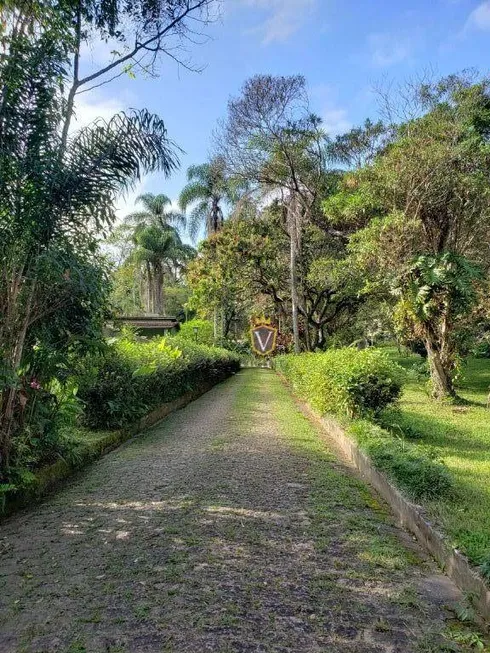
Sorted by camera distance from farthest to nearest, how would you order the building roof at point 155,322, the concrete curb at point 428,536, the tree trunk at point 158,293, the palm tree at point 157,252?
the tree trunk at point 158,293
the palm tree at point 157,252
the building roof at point 155,322
the concrete curb at point 428,536

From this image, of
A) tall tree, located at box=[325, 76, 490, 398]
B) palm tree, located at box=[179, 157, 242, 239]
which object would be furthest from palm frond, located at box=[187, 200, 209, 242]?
tall tree, located at box=[325, 76, 490, 398]

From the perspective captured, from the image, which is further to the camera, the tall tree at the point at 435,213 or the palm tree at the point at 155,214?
the palm tree at the point at 155,214

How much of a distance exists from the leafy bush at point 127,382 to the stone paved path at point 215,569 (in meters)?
1.88

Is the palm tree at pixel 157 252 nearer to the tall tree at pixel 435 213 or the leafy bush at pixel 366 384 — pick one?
the tall tree at pixel 435 213

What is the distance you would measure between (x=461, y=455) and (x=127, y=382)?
498 centimetres

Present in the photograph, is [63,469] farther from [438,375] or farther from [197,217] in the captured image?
[197,217]

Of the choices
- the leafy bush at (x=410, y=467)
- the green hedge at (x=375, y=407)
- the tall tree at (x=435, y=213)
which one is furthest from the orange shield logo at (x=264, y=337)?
the leafy bush at (x=410, y=467)

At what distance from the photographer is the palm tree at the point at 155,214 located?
137ft

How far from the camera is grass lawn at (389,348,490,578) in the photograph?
3273 millimetres

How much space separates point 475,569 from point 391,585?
50cm

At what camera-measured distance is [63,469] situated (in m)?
5.38

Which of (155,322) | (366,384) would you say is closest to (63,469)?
(366,384)

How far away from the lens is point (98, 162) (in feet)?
15.8

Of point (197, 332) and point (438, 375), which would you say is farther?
point (197, 332)
